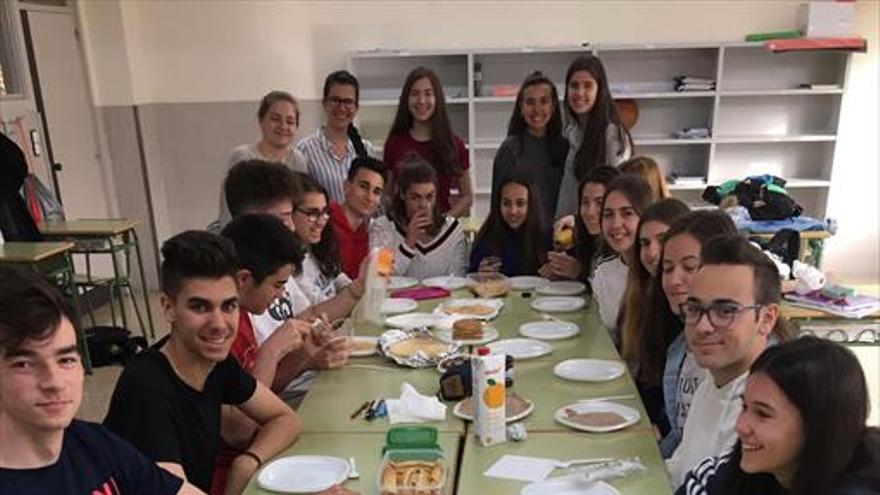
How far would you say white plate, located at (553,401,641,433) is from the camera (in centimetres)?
187

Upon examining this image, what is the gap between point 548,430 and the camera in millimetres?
1895

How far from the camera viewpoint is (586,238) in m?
3.28

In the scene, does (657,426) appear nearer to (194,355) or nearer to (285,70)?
(194,355)

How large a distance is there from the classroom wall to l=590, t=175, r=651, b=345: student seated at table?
3.54 m

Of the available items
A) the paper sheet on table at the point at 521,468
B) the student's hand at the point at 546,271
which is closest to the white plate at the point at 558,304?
the student's hand at the point at 546,271

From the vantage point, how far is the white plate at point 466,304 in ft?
9.40

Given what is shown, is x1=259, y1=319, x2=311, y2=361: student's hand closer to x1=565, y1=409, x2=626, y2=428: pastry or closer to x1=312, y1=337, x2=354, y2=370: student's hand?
x1=312, y1=337, x2=354, y2=370: student's hand

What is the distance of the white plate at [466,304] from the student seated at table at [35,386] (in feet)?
5.81

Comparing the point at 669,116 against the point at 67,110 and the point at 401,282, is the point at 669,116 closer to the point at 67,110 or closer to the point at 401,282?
the point at 401,282

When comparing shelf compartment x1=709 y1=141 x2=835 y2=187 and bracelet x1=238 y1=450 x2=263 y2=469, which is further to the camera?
shelf compartment x1=709 y1=141 x2=835 y2=187

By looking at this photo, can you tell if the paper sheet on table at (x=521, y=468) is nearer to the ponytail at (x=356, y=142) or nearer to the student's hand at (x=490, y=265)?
the student's hand at (x=490, y=265)

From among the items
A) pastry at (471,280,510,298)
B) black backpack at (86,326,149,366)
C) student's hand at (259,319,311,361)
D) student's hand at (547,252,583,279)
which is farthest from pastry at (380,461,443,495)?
black backpack at (86,326,149,366)

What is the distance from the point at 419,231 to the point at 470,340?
110 centimetres

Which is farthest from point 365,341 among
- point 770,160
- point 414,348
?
point 770,160
